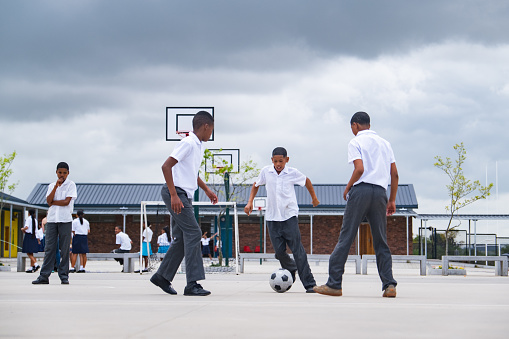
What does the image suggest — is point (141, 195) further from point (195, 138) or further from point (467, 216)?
point (195, 138)

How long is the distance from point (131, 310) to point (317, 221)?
39.7 metres

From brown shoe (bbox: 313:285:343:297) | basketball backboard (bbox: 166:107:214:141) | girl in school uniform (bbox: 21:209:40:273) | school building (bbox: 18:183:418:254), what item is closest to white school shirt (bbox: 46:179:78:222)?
A: brown shoe (bbox: 313:285:343:297)

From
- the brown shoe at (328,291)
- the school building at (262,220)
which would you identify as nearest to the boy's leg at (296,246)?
the brown shoe at (328,291)

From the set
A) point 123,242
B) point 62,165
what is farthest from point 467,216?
point 62,165

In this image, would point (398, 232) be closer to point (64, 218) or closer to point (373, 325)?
point (64, 218)

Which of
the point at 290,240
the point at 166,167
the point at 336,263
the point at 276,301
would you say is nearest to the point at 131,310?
the point at 276,301

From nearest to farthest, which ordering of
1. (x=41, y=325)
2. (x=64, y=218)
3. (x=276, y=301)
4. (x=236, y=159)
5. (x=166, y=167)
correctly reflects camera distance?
(x=41, y=325), (x=276, y=301), (x=166, y=167), (x=64, y=218), (x=236, y=159)

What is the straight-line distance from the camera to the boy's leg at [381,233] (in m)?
7.54

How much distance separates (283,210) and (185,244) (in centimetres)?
166

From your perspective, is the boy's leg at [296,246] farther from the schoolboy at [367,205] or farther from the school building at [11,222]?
the school building at [11,222]

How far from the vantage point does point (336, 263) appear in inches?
299

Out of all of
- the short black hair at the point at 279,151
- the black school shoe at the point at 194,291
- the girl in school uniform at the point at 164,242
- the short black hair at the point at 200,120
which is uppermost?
the short black hair at the point at 200,120

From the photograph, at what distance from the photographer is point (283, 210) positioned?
891 cm

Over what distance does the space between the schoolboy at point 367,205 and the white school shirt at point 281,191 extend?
1.30 metres
